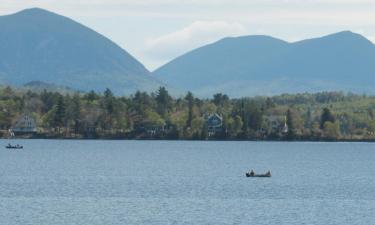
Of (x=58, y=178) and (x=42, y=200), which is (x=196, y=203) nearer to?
(x=42, y=200)

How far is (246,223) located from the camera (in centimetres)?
6744

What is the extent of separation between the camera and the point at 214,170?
126500 millimetres

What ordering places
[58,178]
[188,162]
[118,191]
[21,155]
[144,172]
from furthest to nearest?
[21,155] < [188,162] < [144,172] < [58,178] < [118,191]

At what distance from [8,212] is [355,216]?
26051mm

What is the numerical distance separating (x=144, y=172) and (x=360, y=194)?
34.7 meters

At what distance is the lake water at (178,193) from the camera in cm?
7000

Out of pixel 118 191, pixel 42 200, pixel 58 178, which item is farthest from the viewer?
pixel 58 178

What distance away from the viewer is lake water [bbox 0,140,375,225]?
2756 inches

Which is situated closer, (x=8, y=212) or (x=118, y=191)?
(x=8, y=212)

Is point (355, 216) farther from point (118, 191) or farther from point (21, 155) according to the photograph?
point (21, 155)

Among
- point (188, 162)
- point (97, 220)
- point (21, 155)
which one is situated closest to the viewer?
point (97, 220)

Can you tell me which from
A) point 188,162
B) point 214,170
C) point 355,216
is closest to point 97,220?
point 355,216


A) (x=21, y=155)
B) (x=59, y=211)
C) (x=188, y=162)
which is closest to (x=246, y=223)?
(x=59, y=211)

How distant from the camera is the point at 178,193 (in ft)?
290
